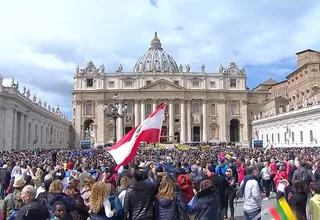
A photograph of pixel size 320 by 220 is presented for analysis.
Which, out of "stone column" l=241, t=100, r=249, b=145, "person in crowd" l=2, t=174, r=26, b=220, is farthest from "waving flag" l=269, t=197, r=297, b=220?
"stone column" l=241, t=100, r=249, b=145

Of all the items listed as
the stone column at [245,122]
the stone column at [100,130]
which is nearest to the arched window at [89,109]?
the stone column at [100,130]

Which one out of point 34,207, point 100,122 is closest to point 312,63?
point 100,122

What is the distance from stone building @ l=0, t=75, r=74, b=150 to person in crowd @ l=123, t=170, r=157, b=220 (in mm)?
34353

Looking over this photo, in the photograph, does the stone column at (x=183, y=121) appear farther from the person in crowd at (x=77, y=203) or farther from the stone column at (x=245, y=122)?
the person in crowd at (x=77, y=203)

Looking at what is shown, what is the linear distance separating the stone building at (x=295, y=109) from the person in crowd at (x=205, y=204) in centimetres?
4055

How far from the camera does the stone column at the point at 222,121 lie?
75.1m

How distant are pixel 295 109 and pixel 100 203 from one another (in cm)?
5116

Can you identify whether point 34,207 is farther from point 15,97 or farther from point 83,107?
point 83,107

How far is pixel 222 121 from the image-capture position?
7562 centimetres

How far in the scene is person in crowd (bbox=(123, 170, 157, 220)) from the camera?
553 centimetres

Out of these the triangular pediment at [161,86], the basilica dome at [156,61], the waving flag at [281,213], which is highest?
the basilica dome at [156,61]

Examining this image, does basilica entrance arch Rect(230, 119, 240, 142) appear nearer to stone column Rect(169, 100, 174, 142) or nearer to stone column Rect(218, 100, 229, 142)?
stone column Rect(218, 100, 229, 142)

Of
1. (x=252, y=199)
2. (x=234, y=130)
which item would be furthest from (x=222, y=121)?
(x=252, y=199)

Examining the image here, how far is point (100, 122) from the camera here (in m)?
73.8
